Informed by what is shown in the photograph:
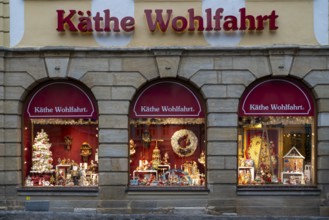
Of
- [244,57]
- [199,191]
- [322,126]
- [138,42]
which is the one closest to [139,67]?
[138,42]

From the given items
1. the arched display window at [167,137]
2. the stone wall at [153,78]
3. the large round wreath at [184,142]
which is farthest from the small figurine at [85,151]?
the large round wreath at [184,142]

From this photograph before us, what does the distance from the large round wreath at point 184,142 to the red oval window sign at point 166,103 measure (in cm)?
53

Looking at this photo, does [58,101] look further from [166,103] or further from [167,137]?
[167,137]

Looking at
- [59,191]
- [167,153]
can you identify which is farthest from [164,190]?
[59,191]

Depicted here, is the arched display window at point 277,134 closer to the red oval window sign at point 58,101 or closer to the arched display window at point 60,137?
the arched display window at point 60,137

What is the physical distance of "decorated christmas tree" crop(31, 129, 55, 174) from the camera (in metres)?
14.7

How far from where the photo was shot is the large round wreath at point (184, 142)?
48.0ft

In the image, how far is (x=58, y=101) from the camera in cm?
1458

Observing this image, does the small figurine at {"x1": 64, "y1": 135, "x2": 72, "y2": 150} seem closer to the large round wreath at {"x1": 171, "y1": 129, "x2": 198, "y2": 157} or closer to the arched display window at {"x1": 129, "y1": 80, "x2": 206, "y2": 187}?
the arched display window at {"x1": 129, "y1": 80, "x2": 206, "y2": 187}

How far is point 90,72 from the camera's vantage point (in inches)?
561

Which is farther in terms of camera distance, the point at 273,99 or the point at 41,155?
the point at 41,155

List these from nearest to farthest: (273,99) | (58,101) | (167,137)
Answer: (273,99) → (58,101) → (167,137)

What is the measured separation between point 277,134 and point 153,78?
3.87 meters

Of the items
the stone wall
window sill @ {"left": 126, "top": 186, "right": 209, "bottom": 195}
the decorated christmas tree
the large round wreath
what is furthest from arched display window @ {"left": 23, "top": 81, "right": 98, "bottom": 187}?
the large round wreath
